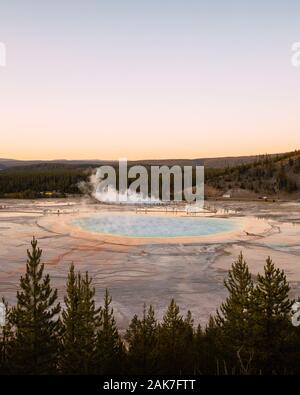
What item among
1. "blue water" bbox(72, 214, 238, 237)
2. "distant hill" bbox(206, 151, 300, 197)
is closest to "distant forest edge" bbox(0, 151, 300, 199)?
"distant hill" bbox(206, 151, 300, 197)

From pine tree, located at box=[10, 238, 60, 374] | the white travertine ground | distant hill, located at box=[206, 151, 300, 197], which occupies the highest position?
distant hill, located at box=[206, 151, 300, 197]

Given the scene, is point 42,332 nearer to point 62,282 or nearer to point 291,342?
point 291,342

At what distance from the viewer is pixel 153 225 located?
3912 centimetres

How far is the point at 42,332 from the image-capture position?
36.8 feet

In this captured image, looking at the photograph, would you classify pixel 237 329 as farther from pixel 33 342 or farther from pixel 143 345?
pixel 33 342

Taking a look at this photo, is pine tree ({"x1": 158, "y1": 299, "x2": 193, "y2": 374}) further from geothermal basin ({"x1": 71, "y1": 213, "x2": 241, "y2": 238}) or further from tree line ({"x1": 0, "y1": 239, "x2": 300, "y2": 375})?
geothermal basin ({"x1": 71, "y1": 213, "x2": 241, "y2": 238})

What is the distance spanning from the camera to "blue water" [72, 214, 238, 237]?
113ft

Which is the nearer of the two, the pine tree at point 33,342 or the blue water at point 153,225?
the pine tree at point 33,342

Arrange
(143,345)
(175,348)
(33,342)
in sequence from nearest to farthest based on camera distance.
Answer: (33,342) < (143,345) < (175,348)

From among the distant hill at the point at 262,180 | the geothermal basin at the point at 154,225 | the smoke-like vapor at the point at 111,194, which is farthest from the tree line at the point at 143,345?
the distant hill at the point at 262,180

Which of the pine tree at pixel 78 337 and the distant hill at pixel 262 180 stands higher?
the distant hill at pixel 262 180

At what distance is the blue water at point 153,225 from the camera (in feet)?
113

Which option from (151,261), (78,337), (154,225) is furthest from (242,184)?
(78,337)

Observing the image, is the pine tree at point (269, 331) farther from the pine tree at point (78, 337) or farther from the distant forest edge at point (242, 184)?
the distant forest edge at point (242, 184)
